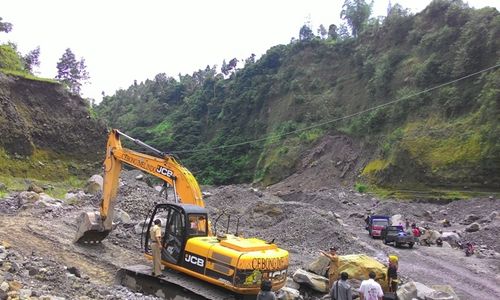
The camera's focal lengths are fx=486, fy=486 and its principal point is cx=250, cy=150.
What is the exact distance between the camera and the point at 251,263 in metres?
9.21

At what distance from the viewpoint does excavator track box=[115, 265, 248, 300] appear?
31.0 ft

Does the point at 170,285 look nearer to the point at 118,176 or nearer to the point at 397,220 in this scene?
the point at 118,176

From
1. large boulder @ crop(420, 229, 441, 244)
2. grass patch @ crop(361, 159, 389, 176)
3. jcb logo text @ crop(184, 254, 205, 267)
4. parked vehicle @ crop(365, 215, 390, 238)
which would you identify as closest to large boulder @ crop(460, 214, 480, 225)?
large boulder @ crop(420, 229, 441, 244)

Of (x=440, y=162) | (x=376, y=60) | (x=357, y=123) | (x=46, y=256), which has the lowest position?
(x=46, y=256)

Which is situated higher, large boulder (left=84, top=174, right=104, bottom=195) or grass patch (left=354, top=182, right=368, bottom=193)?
grass patch (left=354, top=182, right=368, bottom=193)

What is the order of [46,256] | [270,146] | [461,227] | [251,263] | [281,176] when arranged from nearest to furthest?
[251,263], [46,256], [461,227], [281,176], [270,146]

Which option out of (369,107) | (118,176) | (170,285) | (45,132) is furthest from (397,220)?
(369,107)

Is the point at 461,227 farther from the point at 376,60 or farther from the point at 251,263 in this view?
the point at 376,60

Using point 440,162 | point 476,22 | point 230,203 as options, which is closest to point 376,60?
point 476,22

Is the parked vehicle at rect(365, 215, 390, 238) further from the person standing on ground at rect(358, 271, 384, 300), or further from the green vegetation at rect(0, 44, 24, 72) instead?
the green vegetation at rect(0, 44, 24, 72)

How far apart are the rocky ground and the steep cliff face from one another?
1115 cm

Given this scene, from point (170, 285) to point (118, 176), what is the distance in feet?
15.5

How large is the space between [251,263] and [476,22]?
4487cm

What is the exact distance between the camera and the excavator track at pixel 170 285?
946 centimetres
